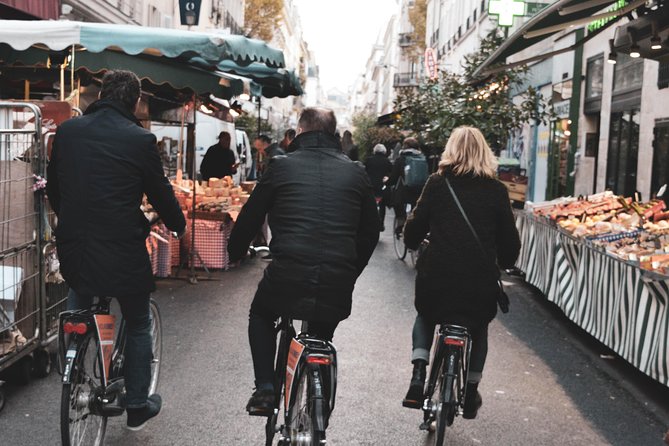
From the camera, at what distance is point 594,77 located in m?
19.3

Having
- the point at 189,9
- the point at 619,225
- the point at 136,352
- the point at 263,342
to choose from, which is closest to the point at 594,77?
the point at 189,9

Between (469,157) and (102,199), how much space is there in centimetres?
198

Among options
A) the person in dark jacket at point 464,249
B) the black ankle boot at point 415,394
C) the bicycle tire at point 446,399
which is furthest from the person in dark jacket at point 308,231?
the black ankle boot at point 415,394

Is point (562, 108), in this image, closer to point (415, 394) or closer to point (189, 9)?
point (189, 9)

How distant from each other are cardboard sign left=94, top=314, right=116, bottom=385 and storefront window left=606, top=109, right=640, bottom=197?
1335 cm

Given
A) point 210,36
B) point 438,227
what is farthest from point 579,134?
point 438,227

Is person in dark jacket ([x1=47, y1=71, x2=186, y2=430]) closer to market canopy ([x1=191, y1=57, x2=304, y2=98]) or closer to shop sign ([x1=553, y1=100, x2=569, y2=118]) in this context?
market canopy ([x1=191, y1=57, x2=304, y2=98])

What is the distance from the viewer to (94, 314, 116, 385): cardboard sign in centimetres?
429

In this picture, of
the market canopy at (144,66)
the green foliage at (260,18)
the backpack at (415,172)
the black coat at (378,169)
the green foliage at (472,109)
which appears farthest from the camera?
the green foliage at (260,18)

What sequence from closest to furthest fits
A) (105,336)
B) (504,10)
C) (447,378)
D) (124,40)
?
(105,336)
(447,378)
(124,40)
(504,10)

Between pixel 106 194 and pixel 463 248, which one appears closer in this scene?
pixel 106 194

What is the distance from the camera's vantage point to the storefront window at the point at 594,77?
18703 millimetres

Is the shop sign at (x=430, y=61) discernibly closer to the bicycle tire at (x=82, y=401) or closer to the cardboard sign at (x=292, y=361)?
the bicycle tire at (x=82, y=401)

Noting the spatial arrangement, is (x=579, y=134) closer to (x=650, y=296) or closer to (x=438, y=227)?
(x=650, y=296)
